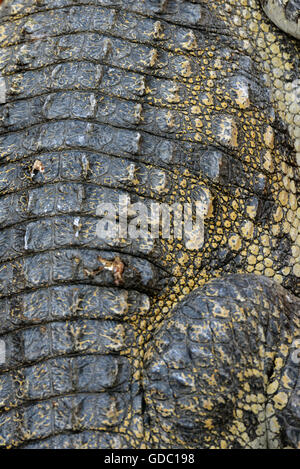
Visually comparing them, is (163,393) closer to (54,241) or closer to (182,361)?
(182,361)

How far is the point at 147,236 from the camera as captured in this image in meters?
2.32

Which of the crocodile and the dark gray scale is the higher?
the dark gray scale

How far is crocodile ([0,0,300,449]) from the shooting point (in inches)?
84.7

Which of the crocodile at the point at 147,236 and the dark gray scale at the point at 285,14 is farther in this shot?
the dark gray scale at the point at 285,14

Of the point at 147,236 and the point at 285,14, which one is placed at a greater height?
the point at 285,14

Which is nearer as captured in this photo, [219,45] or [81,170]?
[81,170]

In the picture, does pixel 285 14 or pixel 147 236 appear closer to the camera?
pixel 147 236

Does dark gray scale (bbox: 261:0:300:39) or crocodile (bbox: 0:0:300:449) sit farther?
dark gray scale (bbox: 261:0:300:39)

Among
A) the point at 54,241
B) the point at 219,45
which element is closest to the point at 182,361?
the point at 54,241

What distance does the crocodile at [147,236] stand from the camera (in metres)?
2.15

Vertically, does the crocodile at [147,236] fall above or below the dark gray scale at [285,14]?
below

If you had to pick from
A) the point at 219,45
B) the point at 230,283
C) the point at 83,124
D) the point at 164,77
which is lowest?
the point at 230,283

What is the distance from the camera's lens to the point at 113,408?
2121mm
